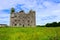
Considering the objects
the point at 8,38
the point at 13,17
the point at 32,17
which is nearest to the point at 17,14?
the point at 13,17

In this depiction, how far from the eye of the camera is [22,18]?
100500 millimetres

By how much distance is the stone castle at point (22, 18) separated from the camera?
98.2 meters

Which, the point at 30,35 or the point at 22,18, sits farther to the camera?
the point at 22,18

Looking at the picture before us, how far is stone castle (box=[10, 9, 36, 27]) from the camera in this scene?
98.2 m

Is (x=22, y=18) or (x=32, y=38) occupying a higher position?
(x=22, y=18)

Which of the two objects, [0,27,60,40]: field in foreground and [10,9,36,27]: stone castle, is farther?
[10,9,36,27]: stone castle

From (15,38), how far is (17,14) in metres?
83.8

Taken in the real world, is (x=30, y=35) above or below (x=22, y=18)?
below

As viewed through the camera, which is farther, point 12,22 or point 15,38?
point 12,22

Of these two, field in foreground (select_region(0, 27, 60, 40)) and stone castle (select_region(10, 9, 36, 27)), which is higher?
stone castle (select_region(10, 9, 36, 27))

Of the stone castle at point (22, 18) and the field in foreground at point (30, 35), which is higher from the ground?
the stone castle at point (22, 18)

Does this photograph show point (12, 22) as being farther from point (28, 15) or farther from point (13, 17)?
point (28, 15)

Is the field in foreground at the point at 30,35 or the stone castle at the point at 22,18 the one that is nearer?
the field in foreground at the point at 30,35

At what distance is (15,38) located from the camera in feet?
59.7
